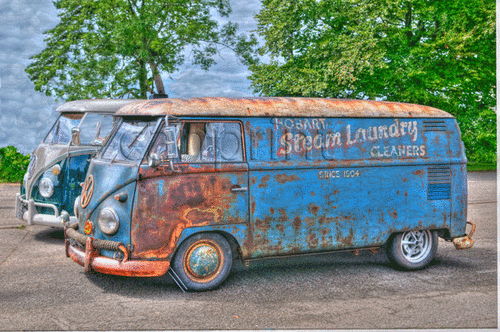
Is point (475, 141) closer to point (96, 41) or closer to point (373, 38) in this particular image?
point (373, 38)

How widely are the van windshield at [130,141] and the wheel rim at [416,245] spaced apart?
3.72 metres

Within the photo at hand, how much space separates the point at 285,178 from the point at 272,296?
1420mm

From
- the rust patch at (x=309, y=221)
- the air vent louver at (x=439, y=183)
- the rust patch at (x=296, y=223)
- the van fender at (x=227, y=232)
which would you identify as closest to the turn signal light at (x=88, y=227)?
the van fender at (x=227, y=232)

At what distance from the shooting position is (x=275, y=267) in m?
7.52

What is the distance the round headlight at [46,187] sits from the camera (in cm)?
901

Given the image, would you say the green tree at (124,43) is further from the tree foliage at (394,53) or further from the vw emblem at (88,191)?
the vw emblem at (88,191)

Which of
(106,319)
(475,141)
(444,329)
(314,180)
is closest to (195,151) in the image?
(314,180)

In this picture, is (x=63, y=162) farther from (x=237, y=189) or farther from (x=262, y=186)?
(x=262, y=186)

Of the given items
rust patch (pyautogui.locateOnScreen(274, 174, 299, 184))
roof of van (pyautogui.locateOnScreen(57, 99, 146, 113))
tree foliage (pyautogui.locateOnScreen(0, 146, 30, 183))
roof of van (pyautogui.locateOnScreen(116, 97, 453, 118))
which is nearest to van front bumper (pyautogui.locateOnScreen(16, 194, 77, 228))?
roof of van (pyautogui.locateOnScreen(57, 99, 146, 113))

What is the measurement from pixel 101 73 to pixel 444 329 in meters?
19.6

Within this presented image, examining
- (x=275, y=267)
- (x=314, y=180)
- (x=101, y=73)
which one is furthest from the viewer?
(x=101, y=73)

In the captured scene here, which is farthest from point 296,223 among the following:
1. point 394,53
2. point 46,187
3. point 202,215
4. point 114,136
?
point 394,53

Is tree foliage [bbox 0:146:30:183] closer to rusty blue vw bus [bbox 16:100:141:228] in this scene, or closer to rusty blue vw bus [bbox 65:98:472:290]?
rusty blue vw bus [bbox 16:100:141:228]

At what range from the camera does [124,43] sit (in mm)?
21906
